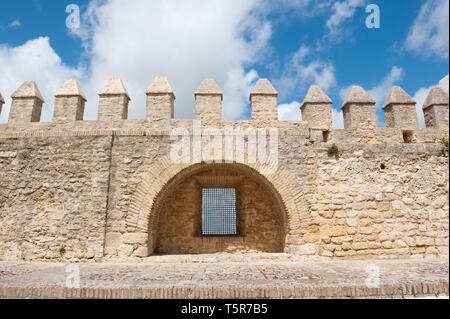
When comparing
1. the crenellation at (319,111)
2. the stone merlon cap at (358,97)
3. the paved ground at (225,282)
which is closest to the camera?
the paved ground at (225,282)

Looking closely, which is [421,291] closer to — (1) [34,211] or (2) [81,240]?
(2) [81,240]

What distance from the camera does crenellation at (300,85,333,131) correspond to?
8109mm

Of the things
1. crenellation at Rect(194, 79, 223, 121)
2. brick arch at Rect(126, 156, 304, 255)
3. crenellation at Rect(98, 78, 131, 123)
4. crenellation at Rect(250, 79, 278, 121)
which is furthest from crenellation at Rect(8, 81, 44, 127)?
crenellation at Rect(250, 79, 278, 121)

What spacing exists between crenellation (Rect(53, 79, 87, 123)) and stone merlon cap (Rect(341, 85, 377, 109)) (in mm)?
7781

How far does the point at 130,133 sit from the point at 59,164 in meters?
1.69

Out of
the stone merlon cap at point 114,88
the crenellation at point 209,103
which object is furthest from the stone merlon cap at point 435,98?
the stone merlon cap at point 114,88

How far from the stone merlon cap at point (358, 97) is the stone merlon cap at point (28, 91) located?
9.13m

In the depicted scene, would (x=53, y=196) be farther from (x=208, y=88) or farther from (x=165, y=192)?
(x=208, y=88)

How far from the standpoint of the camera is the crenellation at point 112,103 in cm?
761

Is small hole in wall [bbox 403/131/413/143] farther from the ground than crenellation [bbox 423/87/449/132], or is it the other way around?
crenellation [bbox 423/87/449/132]

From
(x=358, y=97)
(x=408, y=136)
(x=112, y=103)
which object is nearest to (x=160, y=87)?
(x=112, y=103)

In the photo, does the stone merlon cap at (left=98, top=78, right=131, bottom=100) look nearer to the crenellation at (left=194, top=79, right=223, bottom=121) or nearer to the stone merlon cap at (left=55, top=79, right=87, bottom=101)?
the stone merlon cap at (left=55, top=79, right=87, bottom=101)

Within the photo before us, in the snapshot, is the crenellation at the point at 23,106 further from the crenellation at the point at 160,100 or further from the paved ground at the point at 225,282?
the paved ground at the point at 225,282
